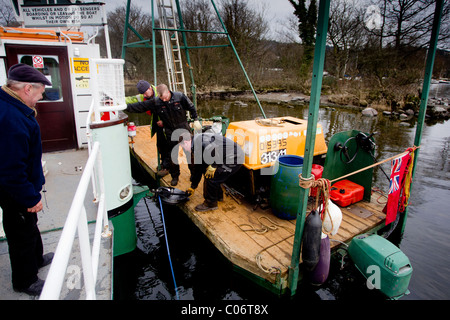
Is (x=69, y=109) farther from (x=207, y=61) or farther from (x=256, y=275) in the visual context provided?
(x=207, y=61)

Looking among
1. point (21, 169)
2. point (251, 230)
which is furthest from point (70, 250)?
point (251, 230)

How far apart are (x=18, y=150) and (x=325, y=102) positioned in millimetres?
24144

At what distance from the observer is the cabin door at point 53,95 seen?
207 inches

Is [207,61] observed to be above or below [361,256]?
above

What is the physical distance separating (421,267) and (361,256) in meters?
1.81

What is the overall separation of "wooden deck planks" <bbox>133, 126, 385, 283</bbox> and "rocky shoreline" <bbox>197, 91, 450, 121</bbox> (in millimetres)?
15732

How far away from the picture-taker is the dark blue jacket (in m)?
1.88

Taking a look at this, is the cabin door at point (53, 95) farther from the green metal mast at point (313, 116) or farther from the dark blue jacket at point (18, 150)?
the green metal mast at point (313, 116)

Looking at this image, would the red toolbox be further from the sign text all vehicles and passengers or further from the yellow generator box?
the sign text all vehicles and passengers

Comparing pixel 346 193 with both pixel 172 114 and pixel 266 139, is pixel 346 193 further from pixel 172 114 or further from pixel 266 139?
pixel 172 114

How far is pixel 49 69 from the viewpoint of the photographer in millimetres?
5480

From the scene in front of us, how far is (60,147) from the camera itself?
234 inches
